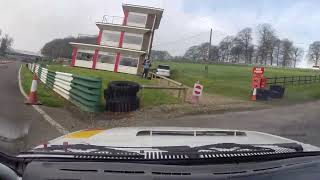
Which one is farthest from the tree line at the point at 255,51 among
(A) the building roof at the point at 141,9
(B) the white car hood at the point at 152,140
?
(B) the white car hood at the point at 152,140

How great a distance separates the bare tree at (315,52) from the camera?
→ 97.0m

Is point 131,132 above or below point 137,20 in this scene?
below

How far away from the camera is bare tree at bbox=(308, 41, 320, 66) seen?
97.0 m

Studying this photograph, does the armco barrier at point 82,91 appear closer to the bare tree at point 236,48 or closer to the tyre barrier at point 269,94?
the tyre barrier at point 269,94

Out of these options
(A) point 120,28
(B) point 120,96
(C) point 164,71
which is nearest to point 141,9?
(A) point 120,28

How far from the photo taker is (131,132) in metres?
3.79

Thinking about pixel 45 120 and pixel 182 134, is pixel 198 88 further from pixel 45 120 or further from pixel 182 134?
pixel 182 134

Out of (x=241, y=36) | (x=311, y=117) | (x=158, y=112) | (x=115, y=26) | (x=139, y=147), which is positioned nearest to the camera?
(x=139, y=147)

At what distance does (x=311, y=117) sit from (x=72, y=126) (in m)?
9.43

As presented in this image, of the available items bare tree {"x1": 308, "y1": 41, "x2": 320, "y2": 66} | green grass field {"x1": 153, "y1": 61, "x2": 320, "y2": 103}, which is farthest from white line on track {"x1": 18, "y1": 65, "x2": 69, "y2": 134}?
bare tree {"x1": 308, "y1": 41, "x2": 320, "y2": 66}

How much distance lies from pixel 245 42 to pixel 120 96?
78.5 m

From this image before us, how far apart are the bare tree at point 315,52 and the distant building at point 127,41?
136 feet

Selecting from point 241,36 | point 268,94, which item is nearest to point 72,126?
point 268,94

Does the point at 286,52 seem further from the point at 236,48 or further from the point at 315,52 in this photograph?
the point at 236,48
